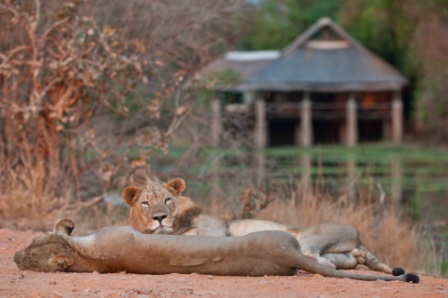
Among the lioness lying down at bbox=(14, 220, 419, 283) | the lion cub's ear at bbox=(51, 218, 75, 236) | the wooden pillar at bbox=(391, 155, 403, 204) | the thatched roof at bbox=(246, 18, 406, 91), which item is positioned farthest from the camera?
the thatched roof at bbox=(246, 18, 406, 91)

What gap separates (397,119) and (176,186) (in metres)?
35.1

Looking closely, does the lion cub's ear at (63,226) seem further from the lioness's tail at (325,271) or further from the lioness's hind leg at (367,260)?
the lioness's hind leg at (367,260)

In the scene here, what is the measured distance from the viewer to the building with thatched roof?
40094 mm

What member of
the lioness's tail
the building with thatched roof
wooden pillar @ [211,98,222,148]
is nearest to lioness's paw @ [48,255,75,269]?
the lioness's tail

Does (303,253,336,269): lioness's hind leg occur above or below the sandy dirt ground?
below

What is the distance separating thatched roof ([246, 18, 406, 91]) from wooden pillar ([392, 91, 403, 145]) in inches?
36.7

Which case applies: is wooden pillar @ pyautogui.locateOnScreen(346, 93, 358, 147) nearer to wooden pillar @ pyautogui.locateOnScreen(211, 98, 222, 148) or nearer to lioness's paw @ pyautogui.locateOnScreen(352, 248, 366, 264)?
wooden pillar @ pyautogui.locateOnScreen(211, 98, 222, 148)

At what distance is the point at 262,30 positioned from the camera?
158 feet

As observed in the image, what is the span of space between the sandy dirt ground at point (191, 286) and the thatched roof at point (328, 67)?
34.1m

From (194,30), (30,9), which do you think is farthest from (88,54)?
(194,30)

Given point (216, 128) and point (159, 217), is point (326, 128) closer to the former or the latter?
point (216, 128)

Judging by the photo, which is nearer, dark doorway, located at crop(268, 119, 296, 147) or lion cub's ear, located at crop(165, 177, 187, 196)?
lion cub's ear, located at crop(165, 177, 187, 196)

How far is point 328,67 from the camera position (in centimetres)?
4172

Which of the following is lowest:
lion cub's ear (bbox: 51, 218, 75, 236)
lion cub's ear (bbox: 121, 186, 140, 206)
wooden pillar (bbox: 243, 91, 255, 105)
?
wooden pillar (bbox: 243, 91, 255, 105)
